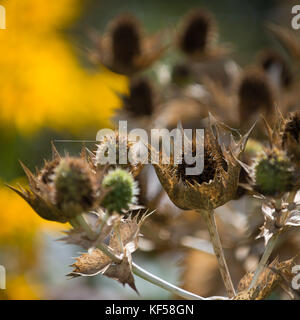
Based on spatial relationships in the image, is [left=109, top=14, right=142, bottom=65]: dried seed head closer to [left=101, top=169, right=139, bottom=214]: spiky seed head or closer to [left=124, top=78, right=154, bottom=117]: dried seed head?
[left=124, top=78, right=154, bottom=117]: dried seed head

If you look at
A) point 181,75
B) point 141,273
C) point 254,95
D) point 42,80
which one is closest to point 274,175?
point 141,273

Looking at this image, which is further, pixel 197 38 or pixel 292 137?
pixel 197 38

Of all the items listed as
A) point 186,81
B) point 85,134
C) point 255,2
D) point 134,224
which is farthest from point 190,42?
point 255,2

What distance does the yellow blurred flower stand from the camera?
56.0 inches

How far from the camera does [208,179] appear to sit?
563 millimetres

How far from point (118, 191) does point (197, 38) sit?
0.84 m

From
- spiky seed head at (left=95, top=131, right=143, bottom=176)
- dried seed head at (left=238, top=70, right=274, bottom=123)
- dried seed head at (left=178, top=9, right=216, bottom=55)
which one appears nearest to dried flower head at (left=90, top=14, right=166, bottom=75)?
dried seed head at (left=178, top=9, right=216, bottom=55)

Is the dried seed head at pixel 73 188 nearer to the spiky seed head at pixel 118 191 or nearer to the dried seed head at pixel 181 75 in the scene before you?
the spiky seed head at pixel 118 191

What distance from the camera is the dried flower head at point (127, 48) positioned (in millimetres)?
1163

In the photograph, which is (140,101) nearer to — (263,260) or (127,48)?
(127,48)

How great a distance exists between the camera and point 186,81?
1.20 meters

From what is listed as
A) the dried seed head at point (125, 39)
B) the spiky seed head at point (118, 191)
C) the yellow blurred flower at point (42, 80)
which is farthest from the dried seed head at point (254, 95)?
the spiky seed head at point (118, 191)
